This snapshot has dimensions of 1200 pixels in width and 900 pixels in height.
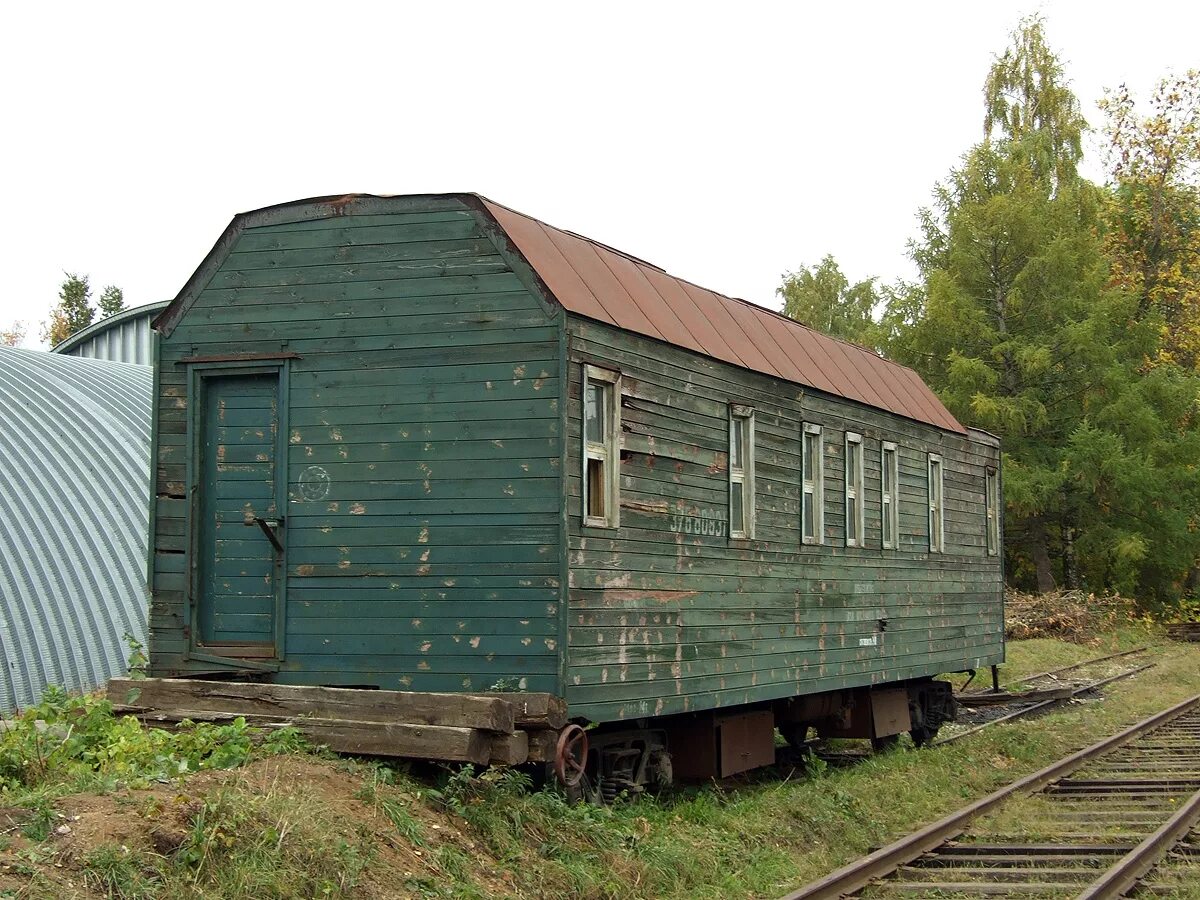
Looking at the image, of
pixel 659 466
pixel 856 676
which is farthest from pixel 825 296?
pixel 659 466

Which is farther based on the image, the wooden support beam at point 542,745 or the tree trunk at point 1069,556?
the tree trunk at point 1069,556

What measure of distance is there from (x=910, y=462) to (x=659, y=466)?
6938 mm

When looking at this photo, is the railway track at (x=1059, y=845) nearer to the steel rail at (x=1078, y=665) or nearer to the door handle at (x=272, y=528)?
the door handle at (x=272, y=528)

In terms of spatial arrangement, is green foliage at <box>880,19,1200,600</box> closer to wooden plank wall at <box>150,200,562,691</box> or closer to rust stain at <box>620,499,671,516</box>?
rust stain at <box>620,499,671,516</box>

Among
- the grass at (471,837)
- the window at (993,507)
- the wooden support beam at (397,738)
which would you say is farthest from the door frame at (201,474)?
the window at (993,507)

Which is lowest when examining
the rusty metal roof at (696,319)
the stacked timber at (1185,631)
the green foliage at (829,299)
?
the stacked timber at (1185,631)

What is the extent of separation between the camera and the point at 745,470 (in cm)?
1318

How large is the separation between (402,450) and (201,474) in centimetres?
186

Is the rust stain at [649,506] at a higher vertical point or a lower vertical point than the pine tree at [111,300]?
lower

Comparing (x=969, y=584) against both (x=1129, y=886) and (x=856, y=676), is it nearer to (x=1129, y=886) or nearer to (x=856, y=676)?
(x=856, y=676)

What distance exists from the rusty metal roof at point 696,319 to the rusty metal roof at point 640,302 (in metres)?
0.01

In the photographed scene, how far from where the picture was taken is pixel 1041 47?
46469 mm

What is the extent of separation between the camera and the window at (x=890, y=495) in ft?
54.3

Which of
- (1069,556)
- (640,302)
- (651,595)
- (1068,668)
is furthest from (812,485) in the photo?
(1069,556)
